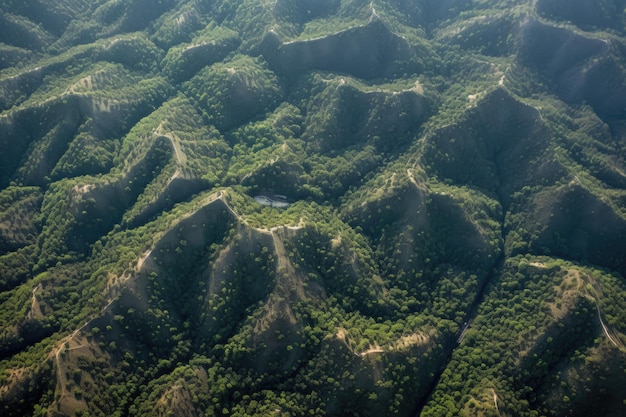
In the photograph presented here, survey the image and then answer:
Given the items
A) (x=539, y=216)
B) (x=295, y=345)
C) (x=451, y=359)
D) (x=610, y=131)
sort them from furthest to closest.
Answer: (x=610, y=131)
(x=539, y=216)
(x=451, y=359)
(x=295, y=345)

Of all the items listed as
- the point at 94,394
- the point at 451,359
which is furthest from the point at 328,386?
the point at 94,394

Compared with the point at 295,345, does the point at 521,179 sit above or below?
above

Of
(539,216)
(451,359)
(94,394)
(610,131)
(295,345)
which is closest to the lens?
(94,394)

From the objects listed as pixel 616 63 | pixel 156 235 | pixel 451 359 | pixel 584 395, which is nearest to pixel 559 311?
pixel 584 395

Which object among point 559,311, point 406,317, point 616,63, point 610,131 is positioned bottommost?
point 406,317

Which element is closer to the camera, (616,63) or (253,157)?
(253,157)

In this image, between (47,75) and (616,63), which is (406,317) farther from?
(47,75)
